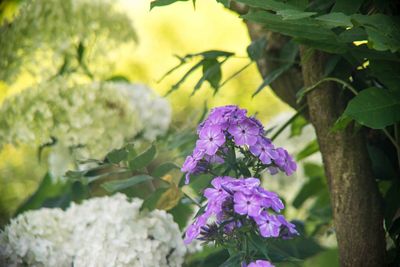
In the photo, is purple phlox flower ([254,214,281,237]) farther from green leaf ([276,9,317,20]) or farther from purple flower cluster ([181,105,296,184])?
green leaf ([276,9,317,20])

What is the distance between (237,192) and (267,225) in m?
0.06

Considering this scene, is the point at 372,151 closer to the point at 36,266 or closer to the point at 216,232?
the point at 216,232

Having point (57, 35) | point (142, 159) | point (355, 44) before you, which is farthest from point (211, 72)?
point (57, 35)

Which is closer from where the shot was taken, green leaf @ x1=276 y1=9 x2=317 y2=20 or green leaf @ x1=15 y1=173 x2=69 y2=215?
green leaf @ x1=276 y1=9 x2=317 y2=20

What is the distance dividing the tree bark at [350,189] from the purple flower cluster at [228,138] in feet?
0.52

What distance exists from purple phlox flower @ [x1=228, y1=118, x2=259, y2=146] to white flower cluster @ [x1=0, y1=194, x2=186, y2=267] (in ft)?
1.20

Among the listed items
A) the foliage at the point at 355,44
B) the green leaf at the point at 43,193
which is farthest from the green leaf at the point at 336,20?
the green leaf at the point at 43,193

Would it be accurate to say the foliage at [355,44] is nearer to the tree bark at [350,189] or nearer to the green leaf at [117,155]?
the tree bark at [350,189]

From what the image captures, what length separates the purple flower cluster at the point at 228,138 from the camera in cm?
98

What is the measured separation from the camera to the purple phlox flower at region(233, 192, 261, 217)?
0.92 meters

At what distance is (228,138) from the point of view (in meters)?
1.00

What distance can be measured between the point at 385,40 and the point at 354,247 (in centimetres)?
37

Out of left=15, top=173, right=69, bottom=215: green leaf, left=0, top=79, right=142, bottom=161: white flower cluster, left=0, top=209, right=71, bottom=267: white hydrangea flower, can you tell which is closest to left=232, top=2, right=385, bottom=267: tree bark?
left=0, top=209, right=71, bottom=267: white hydrangea flower

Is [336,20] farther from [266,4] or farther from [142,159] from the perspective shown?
[142,159]
